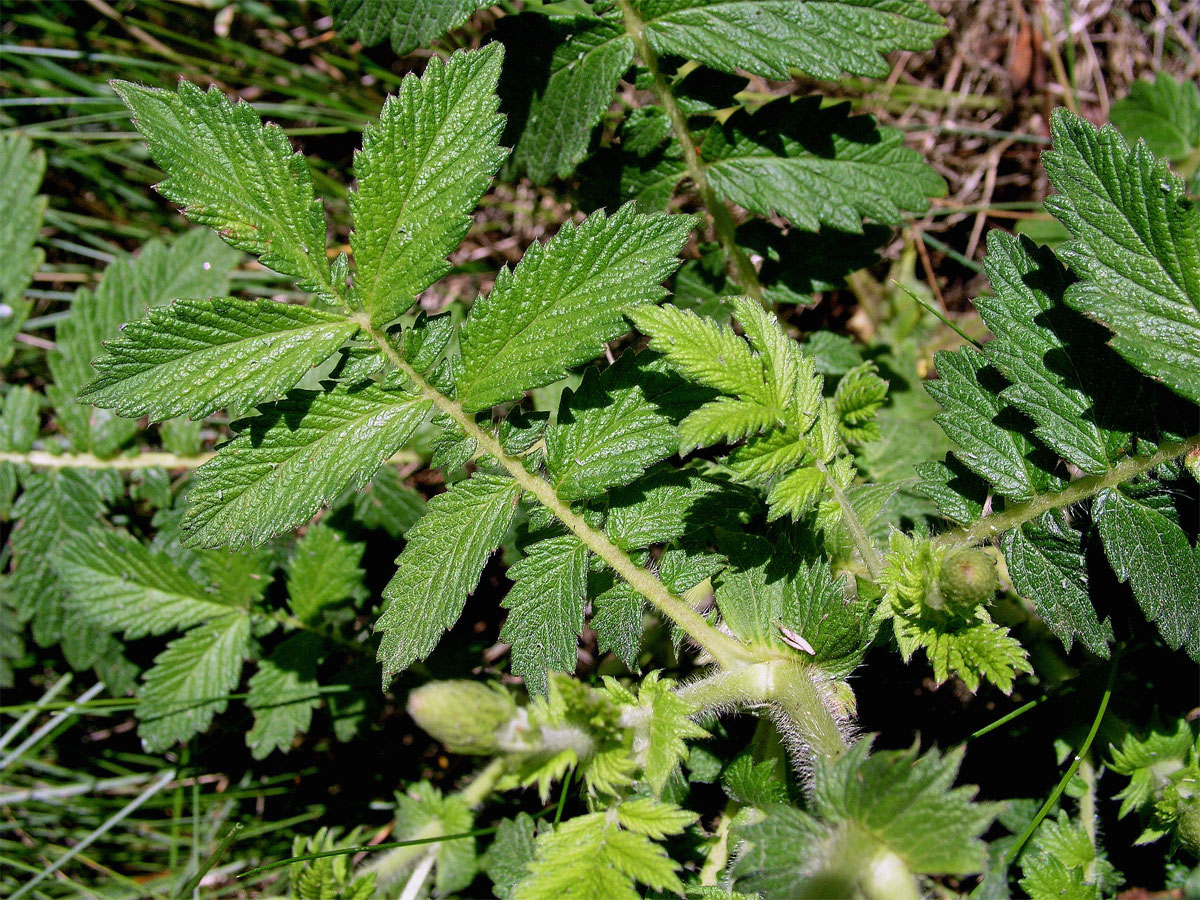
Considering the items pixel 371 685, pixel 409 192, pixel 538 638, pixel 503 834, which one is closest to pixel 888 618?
pixel 538 638

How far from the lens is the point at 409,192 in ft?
6.92

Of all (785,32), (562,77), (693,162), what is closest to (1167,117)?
(785,32)

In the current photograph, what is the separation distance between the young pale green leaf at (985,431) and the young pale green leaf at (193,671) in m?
2.20

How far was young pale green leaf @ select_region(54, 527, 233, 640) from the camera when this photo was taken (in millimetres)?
2906

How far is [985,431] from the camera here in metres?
Result: 2.28

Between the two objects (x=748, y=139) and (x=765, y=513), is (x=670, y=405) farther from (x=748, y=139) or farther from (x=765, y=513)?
(x=748, y=139)

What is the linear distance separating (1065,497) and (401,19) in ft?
6.69

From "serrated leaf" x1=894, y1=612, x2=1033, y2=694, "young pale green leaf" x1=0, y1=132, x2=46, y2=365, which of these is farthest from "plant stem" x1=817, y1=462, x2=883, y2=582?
"young pale green leaf" x1=0, y1=132, x2=46, y2=365

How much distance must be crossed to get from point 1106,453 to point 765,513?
83 centimetres

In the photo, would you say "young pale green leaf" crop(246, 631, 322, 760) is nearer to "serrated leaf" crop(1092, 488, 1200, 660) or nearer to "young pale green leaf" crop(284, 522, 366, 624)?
"young pale green leaf" crop(284, 522, 366, 624)

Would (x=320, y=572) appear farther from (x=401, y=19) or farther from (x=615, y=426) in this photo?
(x=401, y=19)

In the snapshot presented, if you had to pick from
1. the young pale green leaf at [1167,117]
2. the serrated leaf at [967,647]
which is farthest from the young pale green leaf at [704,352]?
the young pale green leaf at [1167,117]

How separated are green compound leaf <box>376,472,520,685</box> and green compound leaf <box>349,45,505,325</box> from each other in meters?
0.50

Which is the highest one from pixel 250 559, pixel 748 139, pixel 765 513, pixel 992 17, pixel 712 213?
pixel 992 17
